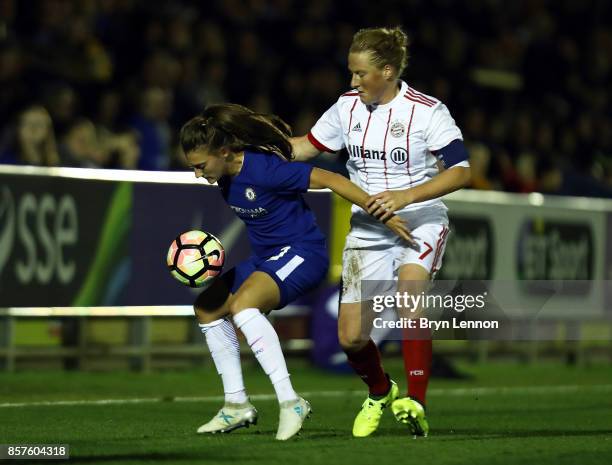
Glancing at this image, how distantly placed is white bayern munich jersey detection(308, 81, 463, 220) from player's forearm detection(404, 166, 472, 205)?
0.19 meters

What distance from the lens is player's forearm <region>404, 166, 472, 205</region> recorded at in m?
7.46

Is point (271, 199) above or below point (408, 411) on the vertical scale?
above

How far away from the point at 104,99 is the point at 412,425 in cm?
669

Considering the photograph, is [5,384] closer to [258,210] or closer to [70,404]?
[70,404]

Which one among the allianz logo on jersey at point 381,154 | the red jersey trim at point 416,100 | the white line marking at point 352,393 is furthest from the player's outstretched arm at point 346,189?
the white line marking at point 352,393

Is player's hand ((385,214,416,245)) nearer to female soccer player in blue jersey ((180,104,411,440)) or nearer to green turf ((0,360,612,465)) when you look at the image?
female soccer player in blue jersey ((180,104,411,440))

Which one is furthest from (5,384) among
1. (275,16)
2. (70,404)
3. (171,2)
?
(275,16)

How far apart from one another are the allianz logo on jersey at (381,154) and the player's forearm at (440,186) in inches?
9.4

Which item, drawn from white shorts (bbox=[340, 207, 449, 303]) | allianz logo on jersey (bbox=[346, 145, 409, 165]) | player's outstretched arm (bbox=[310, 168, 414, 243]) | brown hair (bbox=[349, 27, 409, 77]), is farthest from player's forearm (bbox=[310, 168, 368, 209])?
brown hair (bbox=[349, 27, 409, 77])

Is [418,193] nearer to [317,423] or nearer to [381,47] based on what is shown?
[381,47]

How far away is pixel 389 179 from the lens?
25.8 feet

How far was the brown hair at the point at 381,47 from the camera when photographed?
764 centimetres

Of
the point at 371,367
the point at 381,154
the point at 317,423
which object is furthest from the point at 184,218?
the point at 381,154

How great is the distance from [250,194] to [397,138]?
89 centimetres
